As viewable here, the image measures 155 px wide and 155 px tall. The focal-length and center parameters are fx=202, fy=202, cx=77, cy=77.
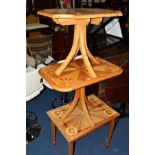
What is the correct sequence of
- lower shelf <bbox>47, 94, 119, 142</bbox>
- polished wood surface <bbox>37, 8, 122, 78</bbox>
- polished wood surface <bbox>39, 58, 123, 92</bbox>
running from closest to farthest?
polished wood surface <bbox>37, 8, 122, 78</bbox> < polished wood surface <bbox>39, 58, 123, 92</bbox> < lower shelf <bbox>47, 94, 119, 142</bbox>

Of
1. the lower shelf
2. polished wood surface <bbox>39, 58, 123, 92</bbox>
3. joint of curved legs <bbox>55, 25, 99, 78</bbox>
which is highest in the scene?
joint of curved legs <bbox>55, 25, 99, 78</bbox>

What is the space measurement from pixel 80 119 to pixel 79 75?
440 millimetres

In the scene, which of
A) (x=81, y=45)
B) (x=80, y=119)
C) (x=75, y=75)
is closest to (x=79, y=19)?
(x=81, y=45)

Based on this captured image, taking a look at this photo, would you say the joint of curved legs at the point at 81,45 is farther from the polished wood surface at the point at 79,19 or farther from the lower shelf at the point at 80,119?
the lower shelf at the point at 80,119

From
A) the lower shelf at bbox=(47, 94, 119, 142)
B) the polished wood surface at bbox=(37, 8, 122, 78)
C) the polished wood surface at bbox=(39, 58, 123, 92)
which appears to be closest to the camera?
the polished wood surface at bbox=(37, 8, 122, 78)

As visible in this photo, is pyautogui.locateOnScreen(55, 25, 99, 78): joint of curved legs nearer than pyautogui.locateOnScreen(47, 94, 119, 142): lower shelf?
Yes

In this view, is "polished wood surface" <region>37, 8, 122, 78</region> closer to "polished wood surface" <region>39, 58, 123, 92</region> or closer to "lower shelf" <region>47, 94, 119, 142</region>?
"polished wood surface" <region>39, 58, 123, 92</region>

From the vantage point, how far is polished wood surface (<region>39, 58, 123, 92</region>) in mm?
1009

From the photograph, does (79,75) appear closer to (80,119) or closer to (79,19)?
(79,19)

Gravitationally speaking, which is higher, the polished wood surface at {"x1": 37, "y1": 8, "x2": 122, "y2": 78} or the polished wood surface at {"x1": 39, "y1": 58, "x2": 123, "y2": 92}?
the polished wood surface at {"x1": 37, "y1": 8, "x2": 122, "y2": 78}

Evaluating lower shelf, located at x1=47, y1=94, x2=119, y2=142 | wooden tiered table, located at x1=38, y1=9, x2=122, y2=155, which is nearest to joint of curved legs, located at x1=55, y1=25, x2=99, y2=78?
wooden tiered table, located at x1=38, y1=9, x2=122, y2=155
